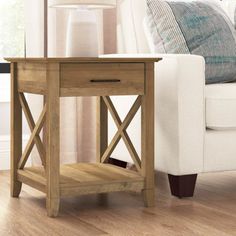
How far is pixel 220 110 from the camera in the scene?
9.50 feet

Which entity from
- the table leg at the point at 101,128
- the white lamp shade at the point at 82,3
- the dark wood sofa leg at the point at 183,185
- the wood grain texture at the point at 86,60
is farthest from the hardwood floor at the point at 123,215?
the white lamp shade at the point at 82,3

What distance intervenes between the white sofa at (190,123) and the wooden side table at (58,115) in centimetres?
15

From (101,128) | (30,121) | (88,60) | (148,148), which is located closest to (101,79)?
(88,60)

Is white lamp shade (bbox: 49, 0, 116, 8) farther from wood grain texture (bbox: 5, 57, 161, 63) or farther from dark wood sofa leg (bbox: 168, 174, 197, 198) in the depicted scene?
dark wood sofa leg (bbox: 168, 174, 197, 198)

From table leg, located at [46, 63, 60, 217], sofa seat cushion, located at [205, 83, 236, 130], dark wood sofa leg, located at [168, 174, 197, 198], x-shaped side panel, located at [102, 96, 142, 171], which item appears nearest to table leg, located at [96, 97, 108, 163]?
x-shaped side panel, located at [102, 96, 142, 171]

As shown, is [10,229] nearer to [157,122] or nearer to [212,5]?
[157,122]

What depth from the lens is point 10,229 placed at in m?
2.34

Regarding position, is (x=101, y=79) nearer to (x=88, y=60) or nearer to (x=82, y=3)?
(x=88, y=60)

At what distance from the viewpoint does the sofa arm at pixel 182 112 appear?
2820 millimetres

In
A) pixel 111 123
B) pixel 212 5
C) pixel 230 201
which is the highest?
pixel 212 5

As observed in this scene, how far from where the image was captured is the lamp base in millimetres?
2824

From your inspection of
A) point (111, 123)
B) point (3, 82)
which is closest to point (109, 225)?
point (111, 123)

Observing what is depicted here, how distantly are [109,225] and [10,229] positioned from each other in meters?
0.34

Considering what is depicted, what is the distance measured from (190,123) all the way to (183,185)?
26 cm
